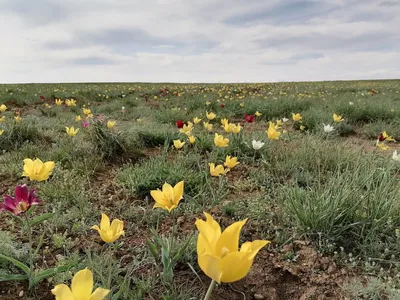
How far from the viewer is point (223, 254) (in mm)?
869

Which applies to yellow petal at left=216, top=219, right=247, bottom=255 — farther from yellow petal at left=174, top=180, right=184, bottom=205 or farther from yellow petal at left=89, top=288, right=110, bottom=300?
yellow petal at left=174, top=180, right=184, bottom=205

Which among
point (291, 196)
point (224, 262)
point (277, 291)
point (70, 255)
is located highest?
point (224, 262)

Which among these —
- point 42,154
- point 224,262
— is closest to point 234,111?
point 42,154

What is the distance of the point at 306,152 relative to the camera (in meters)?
3.59

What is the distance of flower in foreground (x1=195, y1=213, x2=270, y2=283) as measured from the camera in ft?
2.66

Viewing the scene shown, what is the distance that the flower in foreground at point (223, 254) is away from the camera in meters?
0.81

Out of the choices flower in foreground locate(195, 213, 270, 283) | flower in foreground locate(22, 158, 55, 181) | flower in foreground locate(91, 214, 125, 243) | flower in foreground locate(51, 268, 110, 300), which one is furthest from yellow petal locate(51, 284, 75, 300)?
flower in foreground locate(22, 158, 55, 181)

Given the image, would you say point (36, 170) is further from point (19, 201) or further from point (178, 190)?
point (178, 190)

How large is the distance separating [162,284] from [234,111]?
623 centimetres

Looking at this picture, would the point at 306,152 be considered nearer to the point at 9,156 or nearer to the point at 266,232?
the point at 266,232

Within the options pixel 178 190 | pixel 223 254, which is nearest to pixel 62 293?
pixel 223 254

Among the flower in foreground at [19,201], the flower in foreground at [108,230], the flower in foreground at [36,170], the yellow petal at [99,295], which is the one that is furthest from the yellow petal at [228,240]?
the flower in foreground at [36,170]

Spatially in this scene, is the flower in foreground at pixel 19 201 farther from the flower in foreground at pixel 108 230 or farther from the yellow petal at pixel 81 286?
the yellow petal at pixel 81 286

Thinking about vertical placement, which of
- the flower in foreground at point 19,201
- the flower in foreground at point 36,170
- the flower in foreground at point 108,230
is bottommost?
the flower in foreground at point 108,230
